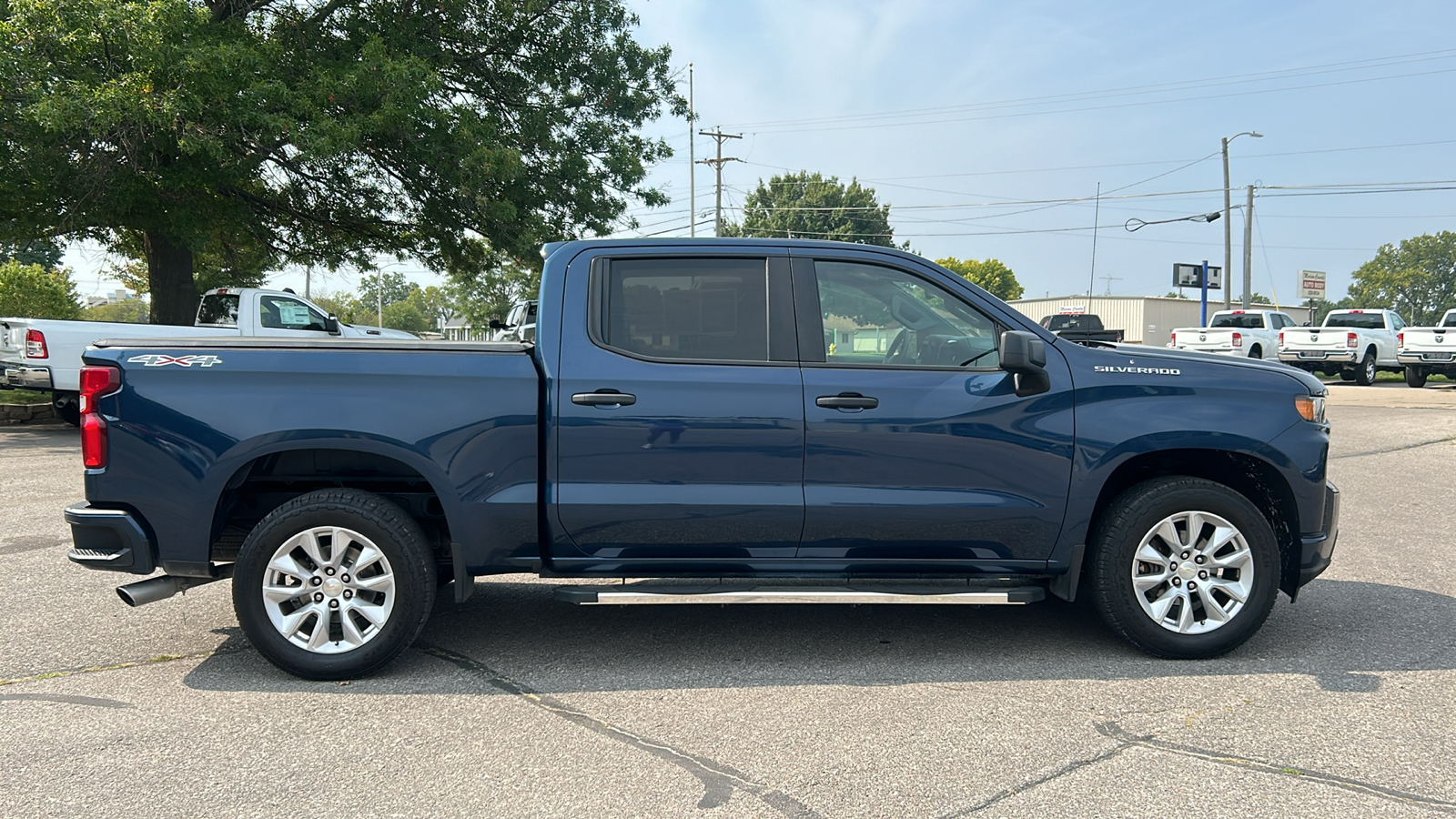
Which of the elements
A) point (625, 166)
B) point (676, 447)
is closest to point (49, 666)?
point (676, 447)

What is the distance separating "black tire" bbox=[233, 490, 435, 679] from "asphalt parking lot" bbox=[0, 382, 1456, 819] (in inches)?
4.9

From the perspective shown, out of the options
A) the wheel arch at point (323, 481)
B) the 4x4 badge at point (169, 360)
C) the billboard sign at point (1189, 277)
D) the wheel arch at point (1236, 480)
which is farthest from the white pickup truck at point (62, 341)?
the billboard sign at point (1189, 277)

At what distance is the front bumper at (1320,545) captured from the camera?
15.1ft

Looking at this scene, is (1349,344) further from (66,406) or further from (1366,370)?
(66,406)

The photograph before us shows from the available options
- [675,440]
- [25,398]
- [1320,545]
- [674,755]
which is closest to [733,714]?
[674,755]

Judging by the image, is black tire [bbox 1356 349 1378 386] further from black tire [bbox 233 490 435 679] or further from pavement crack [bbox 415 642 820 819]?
black tire [bbox 233 490 435 679]

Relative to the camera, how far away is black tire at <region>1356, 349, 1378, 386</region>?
84.8ft

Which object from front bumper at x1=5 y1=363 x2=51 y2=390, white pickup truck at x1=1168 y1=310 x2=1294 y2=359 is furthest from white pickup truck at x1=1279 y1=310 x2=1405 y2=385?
front bumper at x1=5 y1=363 x2=51 y2=390

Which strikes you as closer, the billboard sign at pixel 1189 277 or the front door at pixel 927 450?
the front door at pixel 927 450

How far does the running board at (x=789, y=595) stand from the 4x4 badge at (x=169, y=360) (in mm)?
1758

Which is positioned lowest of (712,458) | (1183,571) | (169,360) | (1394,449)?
(1394,449)

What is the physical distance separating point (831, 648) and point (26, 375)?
11944 millimetres

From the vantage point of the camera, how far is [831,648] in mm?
4820

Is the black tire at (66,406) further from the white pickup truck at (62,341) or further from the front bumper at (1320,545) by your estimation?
the front bumper at (1320,545)
